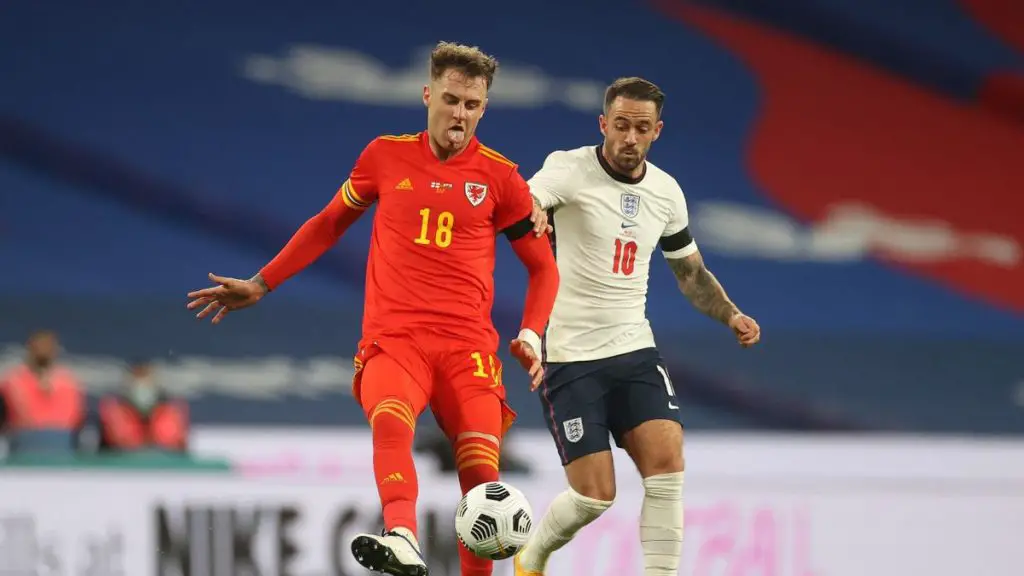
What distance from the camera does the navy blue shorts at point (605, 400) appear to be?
551cm

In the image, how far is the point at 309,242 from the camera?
195 inches

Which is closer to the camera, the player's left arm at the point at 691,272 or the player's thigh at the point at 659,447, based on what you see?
the player's thigh at the point at 659,447

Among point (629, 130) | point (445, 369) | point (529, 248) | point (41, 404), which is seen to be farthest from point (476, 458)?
point (41, 404)

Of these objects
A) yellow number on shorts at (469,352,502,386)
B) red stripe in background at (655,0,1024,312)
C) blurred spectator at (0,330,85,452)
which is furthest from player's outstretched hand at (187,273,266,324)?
red stripe in background at (655,0,1024,312)

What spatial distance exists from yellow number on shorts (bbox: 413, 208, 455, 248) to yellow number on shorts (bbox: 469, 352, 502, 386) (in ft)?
1.27

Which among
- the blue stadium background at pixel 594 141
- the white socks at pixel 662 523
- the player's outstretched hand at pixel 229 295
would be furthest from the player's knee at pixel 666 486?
the blue stadium background at pixel 594 141

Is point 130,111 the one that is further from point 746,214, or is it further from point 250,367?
point 746,214

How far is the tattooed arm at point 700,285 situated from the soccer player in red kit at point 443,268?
100 cm

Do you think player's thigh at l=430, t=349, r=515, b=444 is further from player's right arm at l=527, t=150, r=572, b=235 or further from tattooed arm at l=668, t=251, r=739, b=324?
tattooed arm at l=668, t=251, r=739, b=324

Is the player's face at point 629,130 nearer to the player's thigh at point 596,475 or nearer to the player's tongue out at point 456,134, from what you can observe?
the player's tongue out at point 456,134

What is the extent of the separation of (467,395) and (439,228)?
0.57 meters

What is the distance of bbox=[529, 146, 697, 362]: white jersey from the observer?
18.2 feet

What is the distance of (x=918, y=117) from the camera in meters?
14.4

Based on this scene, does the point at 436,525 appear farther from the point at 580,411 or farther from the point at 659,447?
the point at 659,447
